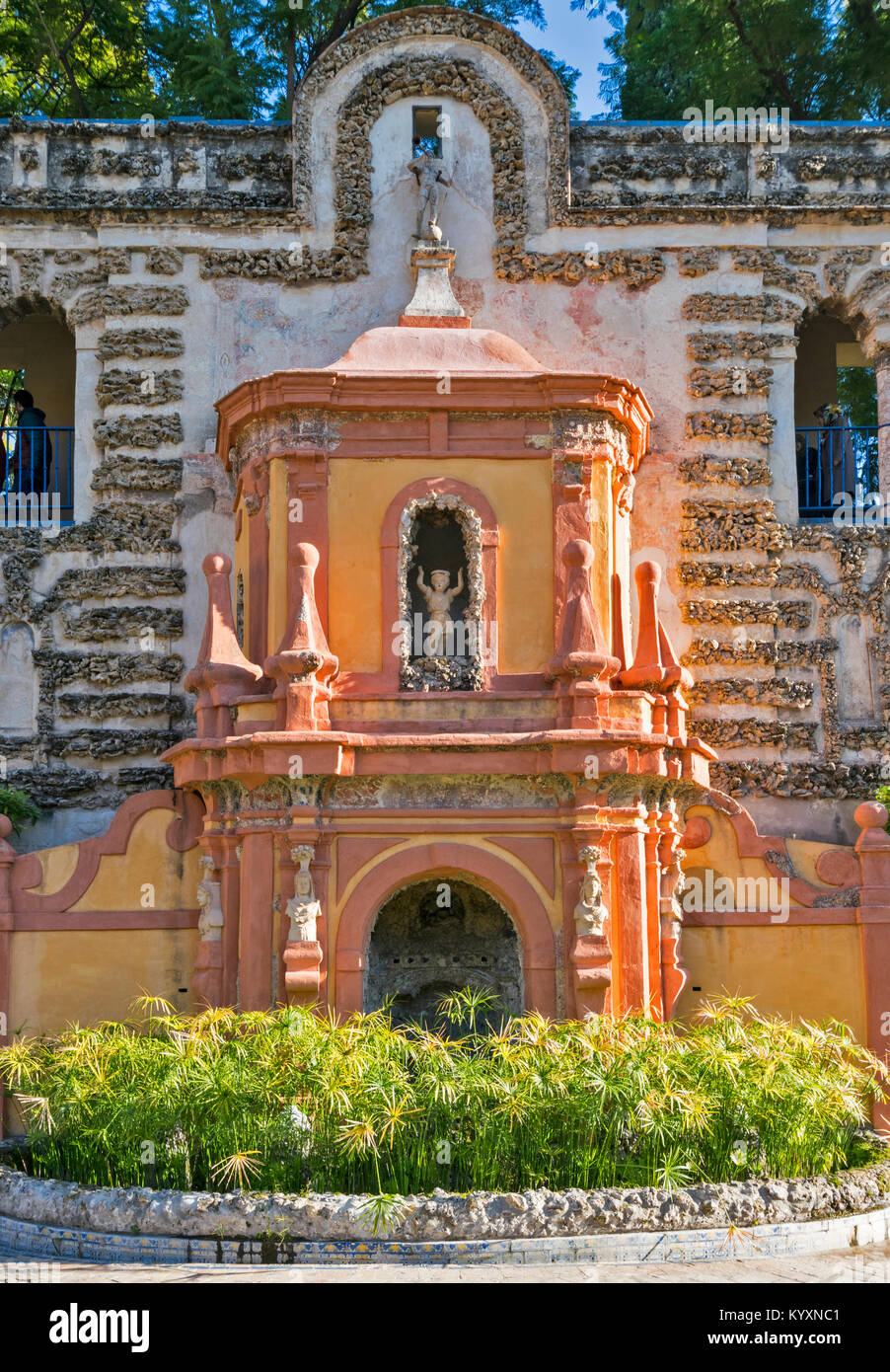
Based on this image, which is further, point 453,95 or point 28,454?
point 28,454

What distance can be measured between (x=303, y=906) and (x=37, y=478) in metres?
8.41

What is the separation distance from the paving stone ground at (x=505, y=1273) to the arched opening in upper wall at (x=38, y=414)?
10740 mm

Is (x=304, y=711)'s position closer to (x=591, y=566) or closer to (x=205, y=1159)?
(x=591, y=566)

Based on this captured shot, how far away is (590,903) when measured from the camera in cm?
1558

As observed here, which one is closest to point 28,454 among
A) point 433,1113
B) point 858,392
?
point 433,1113

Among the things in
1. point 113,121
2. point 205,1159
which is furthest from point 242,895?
point 113,121

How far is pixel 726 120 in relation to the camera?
68.0ft

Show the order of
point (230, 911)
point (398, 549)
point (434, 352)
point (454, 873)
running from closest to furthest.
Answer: point (454, 873) < point (230, 911) < point (398, 549) < point (434, 352)

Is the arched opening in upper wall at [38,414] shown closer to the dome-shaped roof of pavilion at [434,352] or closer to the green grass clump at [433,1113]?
the dome-shaped roof of pavilion at [434,352]

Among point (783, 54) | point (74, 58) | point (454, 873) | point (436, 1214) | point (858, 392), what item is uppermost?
point (74, 58)

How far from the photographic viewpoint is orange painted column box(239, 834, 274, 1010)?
15719 millimetres

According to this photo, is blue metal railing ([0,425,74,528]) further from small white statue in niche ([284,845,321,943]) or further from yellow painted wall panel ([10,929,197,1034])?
small white statue in niche ([284,845,321,943])

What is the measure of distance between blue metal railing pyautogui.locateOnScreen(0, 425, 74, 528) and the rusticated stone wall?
0.55 m

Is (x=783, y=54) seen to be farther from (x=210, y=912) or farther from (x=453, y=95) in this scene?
(x=210, y=912)
